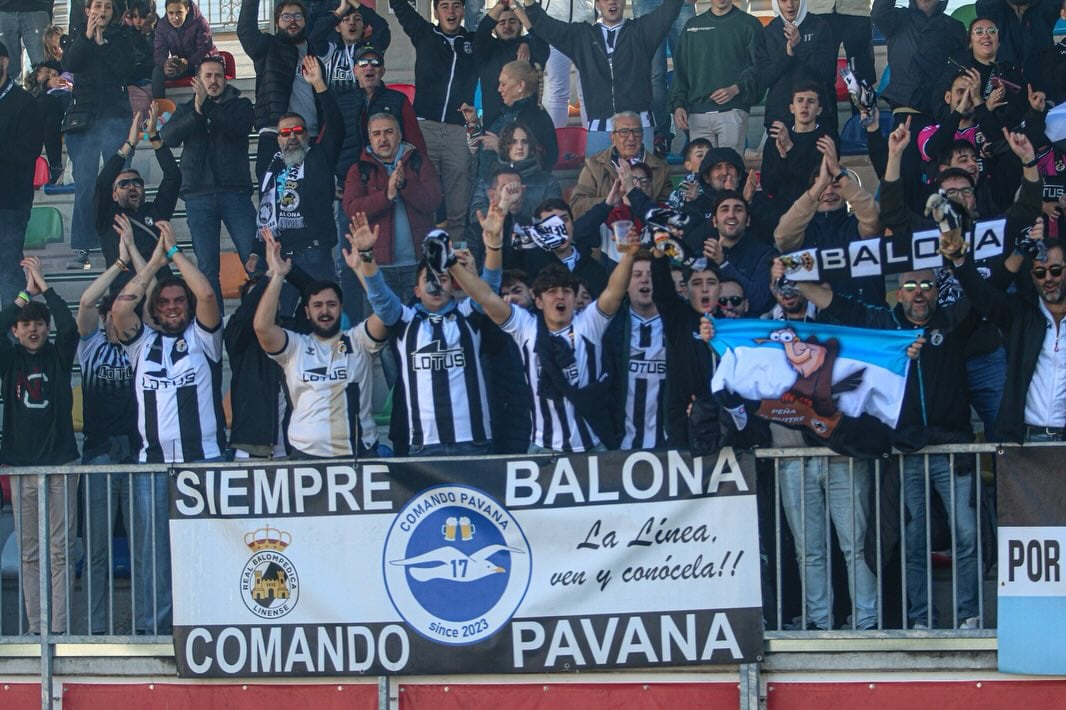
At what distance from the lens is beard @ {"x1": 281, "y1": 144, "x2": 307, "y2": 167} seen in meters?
10.5

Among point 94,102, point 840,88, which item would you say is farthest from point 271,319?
point 840,88

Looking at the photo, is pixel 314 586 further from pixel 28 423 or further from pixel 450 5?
pixel 450 5

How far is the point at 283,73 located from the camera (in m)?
11.0

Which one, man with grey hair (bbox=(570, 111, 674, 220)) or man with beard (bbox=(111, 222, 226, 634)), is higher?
man with grey hair (bbox=(570, 111, 674, 220))

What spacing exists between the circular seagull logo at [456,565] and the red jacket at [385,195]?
2.91 meters

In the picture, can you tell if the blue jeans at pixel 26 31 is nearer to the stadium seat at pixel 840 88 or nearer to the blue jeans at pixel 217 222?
the blue jeans at pixel 217 222

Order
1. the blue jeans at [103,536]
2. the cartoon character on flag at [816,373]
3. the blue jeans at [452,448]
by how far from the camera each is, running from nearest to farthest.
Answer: the cartoon character on flag at [816,373] → the blue jeans at [103,536] → the blue jeans at [452,448]

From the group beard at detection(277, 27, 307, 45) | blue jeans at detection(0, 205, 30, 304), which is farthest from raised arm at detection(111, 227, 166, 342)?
beard at detection(277, 27, 307, 45)

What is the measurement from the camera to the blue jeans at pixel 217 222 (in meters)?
10.7

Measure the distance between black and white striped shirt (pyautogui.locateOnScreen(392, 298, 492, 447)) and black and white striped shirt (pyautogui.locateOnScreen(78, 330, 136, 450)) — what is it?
5.89ft

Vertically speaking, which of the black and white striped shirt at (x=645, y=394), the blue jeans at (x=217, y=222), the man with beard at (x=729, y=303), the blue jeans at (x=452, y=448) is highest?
the blue jeans at (x=217, y=222)

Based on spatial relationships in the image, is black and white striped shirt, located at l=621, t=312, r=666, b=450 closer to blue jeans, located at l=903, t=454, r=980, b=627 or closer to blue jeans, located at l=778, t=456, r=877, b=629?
blue jeans, located at l=778, t=456, r=877, b=629

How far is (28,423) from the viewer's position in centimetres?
883

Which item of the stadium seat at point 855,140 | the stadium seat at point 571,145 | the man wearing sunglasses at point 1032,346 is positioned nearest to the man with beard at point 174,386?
the stadium seat at point 571,145
